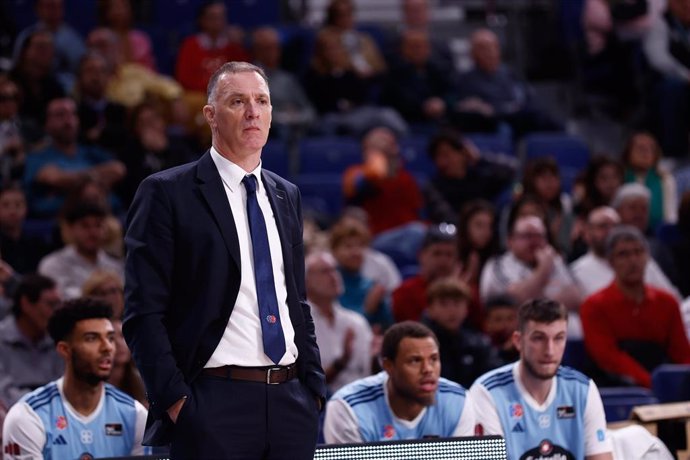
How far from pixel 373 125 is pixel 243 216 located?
6.37m

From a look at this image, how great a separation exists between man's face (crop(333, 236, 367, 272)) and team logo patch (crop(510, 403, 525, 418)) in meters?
2.40

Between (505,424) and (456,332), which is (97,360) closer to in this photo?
(505,424)

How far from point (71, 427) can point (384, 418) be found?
1.24 meters

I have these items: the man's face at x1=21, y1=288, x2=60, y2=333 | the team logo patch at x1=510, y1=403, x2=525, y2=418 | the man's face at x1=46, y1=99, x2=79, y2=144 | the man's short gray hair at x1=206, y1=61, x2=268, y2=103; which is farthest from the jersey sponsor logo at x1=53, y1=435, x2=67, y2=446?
the man's face at x1=46, y1=99, x2=79, y2=144

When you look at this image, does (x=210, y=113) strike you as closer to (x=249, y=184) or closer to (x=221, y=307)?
(x=249, y=184)

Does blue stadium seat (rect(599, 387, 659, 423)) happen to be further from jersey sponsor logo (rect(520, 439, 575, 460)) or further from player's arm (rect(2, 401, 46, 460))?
player's arm (rect(2, 401, 46, 460))

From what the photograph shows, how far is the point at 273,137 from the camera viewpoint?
31.7ft

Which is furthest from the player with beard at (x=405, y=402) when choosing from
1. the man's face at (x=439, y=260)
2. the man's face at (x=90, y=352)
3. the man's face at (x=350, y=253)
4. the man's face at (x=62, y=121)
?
the man's face at (x=62, y=121)

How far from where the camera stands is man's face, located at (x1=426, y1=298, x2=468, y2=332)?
659 cm

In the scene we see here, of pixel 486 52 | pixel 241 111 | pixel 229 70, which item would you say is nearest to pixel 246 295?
pixel 241 111

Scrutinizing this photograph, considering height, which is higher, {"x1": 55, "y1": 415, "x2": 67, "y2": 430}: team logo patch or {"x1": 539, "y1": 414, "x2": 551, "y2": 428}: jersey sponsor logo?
{"x1": 55, "y1": 415, "x2": 67, "y2": 430}: team logo patch

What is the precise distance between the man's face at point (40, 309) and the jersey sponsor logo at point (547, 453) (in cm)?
240

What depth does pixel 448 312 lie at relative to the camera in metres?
6.61

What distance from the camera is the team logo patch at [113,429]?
4969mm
